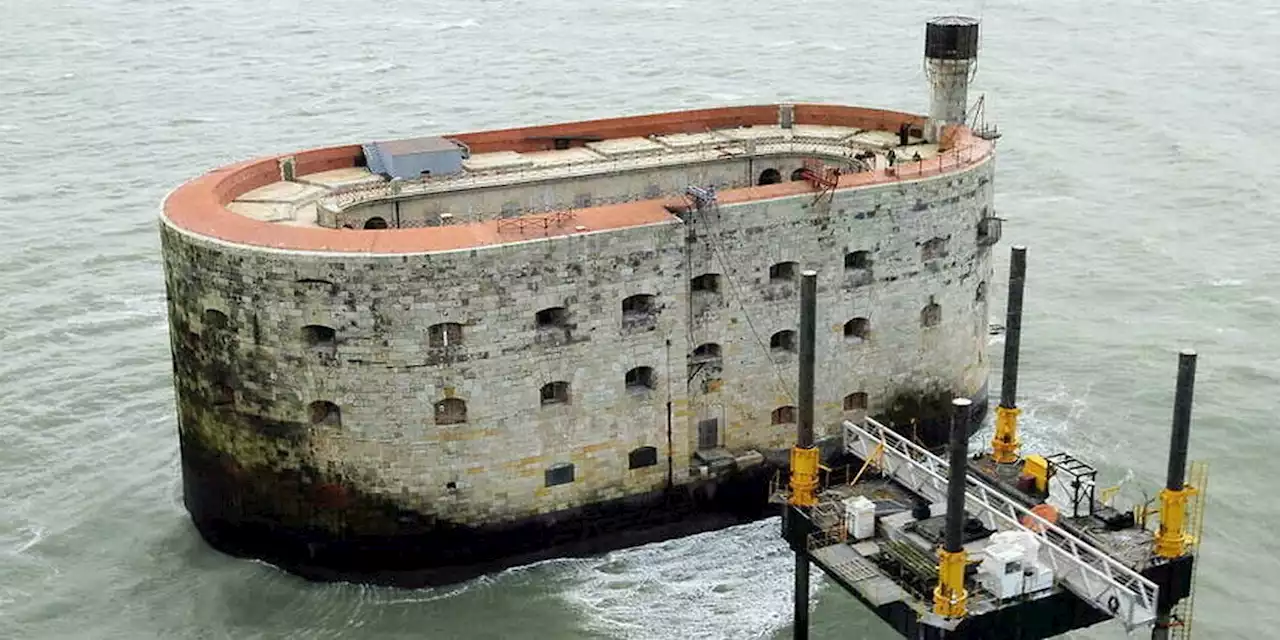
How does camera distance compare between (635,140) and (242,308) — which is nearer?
(242,308)

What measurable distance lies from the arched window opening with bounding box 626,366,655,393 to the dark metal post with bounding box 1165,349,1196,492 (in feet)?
34.9

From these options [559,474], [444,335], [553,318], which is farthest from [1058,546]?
[444,335]

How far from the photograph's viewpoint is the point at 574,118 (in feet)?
198

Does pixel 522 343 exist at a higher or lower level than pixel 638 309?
lower

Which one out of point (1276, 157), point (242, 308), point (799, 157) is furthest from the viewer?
point (1276, 157)

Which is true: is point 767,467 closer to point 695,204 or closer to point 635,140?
point 695,204

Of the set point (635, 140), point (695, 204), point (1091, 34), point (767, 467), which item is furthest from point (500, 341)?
point (1091, 34)

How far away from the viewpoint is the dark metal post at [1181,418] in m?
23.4

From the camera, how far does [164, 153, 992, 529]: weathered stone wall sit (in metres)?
27.8

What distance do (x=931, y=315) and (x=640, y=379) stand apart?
7.24m

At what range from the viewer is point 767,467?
32.0 meters

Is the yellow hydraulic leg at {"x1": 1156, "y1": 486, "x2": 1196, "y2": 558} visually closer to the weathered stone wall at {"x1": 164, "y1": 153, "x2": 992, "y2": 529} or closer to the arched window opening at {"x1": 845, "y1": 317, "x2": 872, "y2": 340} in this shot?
the arched window opening at {"x1": 845, "y1": 317, "x2": 872, "y2": 340}

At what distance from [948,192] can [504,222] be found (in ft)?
32.7

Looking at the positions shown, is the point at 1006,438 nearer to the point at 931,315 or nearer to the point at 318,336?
the point at 931,315
